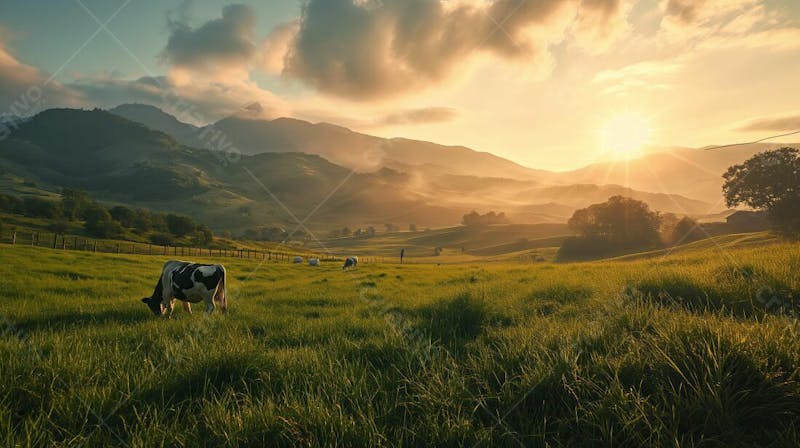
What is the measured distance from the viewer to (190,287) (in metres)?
12.0

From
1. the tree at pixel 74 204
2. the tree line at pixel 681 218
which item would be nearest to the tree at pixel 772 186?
the tree line at pixel 681 218

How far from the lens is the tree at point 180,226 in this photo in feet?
409

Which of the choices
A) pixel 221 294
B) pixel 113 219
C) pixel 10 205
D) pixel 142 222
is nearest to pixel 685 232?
pixel 221 294

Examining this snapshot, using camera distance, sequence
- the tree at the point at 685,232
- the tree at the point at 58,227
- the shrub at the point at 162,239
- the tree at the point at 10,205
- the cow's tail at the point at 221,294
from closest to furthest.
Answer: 1. the cow's tail at the point at 221,294
2. the tree at the point at 685,232
3. the tree at the point at 58,227
4. the shrub at the point at 162,239
5. the tree at the point at 10,205

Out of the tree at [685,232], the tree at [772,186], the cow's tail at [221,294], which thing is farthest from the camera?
the tree at [685,232]

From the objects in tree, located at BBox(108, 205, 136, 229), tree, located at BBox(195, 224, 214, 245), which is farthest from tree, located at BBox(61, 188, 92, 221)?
tree, located at BBox(195, 224, 214, 245)

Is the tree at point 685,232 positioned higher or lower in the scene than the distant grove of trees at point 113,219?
higher

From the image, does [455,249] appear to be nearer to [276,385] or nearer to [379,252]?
[379,252]

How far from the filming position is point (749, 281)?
7395 millimetres

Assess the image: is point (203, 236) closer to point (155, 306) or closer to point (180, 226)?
point (180, 226)

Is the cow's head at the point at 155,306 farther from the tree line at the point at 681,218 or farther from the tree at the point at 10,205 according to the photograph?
the tree at the point at 10,205

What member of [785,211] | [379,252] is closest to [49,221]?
[379,252]

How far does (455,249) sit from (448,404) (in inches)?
6710

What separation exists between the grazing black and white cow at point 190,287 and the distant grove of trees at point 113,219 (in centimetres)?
11629
